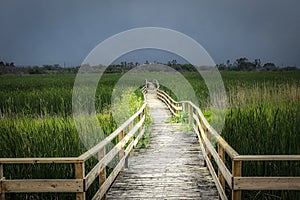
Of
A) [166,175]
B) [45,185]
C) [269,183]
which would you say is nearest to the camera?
[269,183]

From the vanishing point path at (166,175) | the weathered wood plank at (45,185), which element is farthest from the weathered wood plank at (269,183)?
the weathered wood plank at (45,185)

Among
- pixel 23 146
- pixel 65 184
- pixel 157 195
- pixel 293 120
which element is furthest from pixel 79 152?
pixel 293 120

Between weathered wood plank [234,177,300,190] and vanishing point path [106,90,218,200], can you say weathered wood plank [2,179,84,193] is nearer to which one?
vanishing point path [106,90,218,200]

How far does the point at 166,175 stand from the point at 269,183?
114 inches

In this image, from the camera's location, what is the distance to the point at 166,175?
668cm

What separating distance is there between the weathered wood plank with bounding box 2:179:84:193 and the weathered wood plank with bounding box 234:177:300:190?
172cm

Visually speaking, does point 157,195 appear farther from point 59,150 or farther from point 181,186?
point 59,150

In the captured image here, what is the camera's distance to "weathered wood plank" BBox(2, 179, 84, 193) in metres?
4.06

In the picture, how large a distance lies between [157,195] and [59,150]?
1.68m

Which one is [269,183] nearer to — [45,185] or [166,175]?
[45,185]

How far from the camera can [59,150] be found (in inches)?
229

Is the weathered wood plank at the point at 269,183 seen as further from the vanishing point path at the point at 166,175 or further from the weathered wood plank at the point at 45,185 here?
the weathered wood plank at the point at 45,185

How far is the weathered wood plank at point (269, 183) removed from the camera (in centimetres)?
399

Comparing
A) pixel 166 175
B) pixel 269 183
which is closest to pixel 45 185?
pixel 269 183
